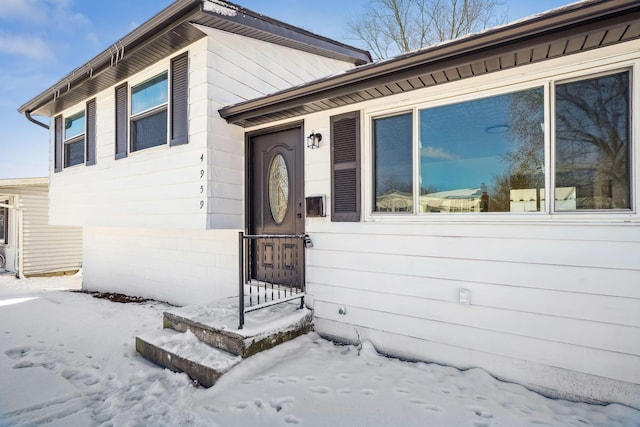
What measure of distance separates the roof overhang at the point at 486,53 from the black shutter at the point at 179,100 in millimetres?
1483

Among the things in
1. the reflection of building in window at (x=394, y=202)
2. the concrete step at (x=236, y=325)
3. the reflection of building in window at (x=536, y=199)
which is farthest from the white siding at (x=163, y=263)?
the reflection of building in window at (x=536, y=199)

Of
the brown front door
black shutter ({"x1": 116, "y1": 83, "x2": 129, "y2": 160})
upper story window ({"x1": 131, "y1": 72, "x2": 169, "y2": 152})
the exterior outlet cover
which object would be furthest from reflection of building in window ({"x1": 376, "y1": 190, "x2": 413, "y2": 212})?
black shutter ({"x1": 116, "y1": 83, "x2": 129, "y2": 160})

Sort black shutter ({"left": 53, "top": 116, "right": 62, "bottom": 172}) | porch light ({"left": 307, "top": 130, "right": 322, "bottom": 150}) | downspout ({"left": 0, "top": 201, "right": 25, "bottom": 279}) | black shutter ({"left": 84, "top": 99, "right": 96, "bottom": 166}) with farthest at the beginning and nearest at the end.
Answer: downspout ({"left": 0, "top": 201, "right": 25, "bottom": 279}) < black shutter ({"left": 53, "top": 116, "right": 62, "bottom": 172}) < black shutter ({"left": 84, "top": 99, "right": 96, "bottom": 166}) < porch light ({"left": 307, "top": 130, "right": 322, "bottom": 150})

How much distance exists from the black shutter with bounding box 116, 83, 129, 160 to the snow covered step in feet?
11.2

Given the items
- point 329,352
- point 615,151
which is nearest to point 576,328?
point 615,151

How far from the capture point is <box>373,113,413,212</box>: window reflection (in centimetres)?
332

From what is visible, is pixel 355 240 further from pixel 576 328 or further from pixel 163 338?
pixel 163 338

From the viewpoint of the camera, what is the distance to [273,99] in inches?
151

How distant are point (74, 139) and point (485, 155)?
7.92 meters

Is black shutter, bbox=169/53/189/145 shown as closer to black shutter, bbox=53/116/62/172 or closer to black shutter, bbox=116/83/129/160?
black shutter, bbox=116/83/129/160

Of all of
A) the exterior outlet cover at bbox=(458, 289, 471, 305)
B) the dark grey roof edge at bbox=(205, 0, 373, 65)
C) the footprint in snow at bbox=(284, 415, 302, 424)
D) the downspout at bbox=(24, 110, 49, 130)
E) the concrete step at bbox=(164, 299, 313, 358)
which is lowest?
the footprint in snow at bbox=(284, 415, 302, 424)

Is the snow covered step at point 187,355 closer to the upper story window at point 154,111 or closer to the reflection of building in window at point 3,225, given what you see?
the upper story window at point 154,111

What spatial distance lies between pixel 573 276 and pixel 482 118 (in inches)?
58.1

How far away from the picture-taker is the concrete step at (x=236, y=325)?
3.10m
